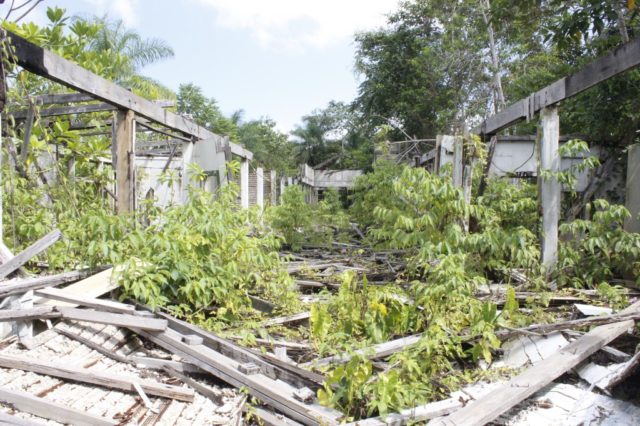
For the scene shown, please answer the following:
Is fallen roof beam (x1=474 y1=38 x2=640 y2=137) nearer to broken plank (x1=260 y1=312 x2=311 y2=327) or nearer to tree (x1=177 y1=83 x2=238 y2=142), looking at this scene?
broken plank (x1=260 y1=312 x2=311 y2=327)

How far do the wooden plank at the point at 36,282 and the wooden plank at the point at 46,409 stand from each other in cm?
121

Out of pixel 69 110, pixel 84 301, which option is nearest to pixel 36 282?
pixel 84 301

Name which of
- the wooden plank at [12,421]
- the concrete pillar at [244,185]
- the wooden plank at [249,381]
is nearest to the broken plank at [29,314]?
the wooden plank at [249,381]

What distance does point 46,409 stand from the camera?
3.09 meters

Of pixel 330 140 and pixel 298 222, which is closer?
pixel 298 222

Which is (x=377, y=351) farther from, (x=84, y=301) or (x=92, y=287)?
(x=92, y=287)

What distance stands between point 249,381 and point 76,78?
4.06 m

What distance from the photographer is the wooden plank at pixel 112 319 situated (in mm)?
4254

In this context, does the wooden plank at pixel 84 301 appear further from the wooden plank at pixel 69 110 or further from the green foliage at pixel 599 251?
the green foliage at pixel 599 251

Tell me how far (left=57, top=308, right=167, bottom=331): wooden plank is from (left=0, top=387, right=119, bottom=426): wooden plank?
1.16 m

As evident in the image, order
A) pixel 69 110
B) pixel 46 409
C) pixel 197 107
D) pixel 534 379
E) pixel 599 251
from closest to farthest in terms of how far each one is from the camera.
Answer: pixel 46 409, pixel 534 379, pixel 599 251, pixel 69 110, pixel 197 107

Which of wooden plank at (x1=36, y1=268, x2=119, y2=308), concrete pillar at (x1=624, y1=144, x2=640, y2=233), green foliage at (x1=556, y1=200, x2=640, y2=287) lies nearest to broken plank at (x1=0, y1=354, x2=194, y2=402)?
wooden plank at (x1=36, y1=268, x2=119, y2=308)

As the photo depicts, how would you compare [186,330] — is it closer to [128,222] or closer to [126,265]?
[126,265]

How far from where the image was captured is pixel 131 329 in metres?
4.48
